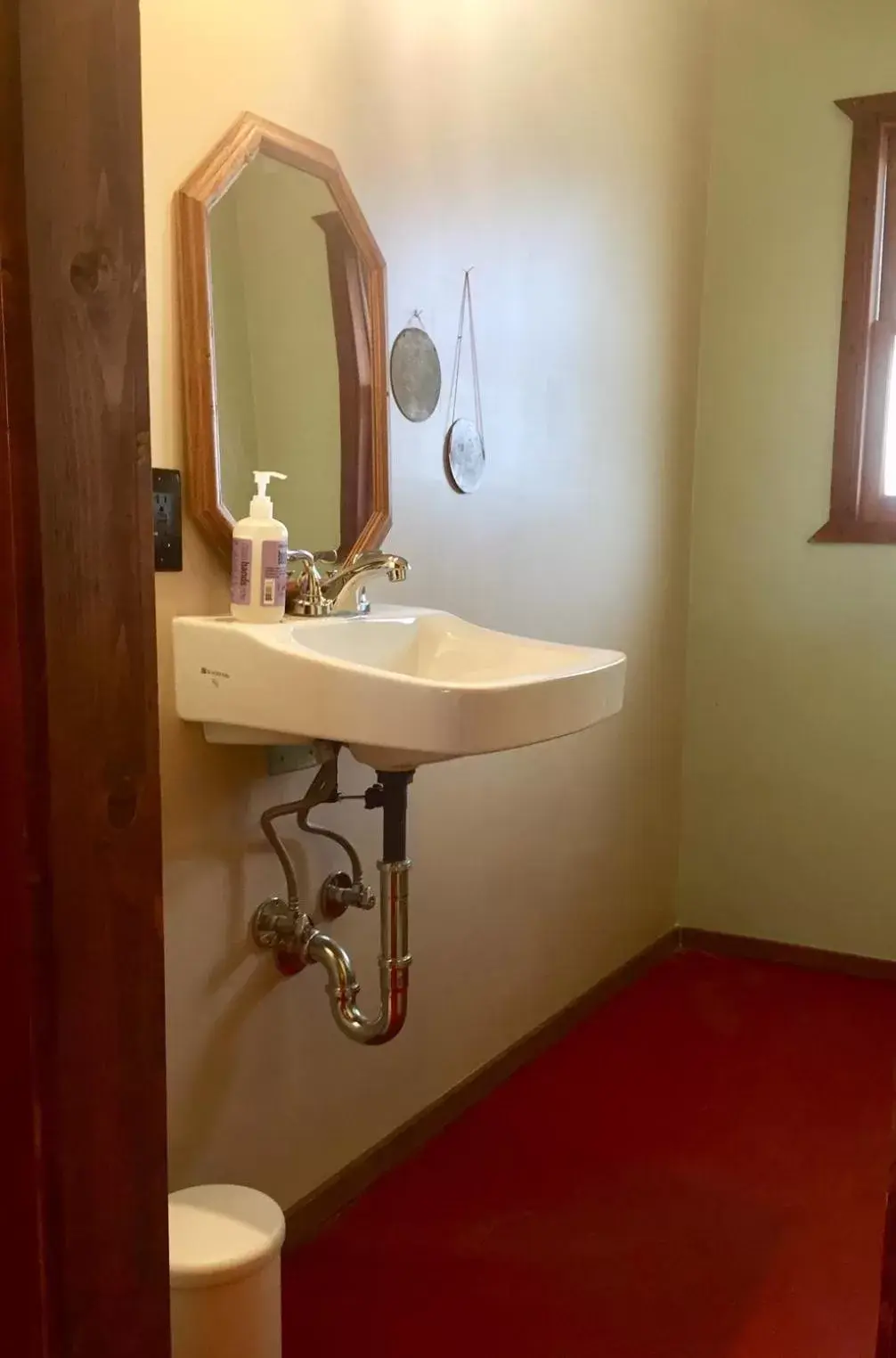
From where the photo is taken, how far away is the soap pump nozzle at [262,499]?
4.92ft

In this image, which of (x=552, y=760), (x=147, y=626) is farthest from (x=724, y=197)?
(x=147, y=626)

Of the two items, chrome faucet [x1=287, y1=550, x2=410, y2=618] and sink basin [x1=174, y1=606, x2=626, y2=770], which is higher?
chrome faucet [x1=287, y1=550, x2=410, y2=618]

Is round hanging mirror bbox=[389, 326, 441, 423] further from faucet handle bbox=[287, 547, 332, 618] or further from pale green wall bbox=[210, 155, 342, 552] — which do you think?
faucet handle bbox=[287, 547, 332, 618]

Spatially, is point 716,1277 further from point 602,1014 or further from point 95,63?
point 95,63

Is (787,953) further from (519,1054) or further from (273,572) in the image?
(273,572)

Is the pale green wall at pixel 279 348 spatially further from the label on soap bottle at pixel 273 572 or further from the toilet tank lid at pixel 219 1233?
the toilet tank lid at pixel 219 1233

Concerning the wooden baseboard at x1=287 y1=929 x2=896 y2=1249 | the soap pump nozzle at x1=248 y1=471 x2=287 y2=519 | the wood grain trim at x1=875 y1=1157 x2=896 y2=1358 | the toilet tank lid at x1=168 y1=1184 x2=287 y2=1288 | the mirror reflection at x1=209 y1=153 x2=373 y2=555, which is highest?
the mirror reflection at x1=209 y1=153 x2=373 y2=555

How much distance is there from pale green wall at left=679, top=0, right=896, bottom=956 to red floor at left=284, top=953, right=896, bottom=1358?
0.49 m

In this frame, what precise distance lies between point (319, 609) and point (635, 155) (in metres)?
1.55

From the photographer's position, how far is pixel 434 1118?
2.14m

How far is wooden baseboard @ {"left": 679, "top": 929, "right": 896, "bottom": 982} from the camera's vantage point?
2.95 metres

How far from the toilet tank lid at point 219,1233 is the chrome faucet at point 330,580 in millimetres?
770

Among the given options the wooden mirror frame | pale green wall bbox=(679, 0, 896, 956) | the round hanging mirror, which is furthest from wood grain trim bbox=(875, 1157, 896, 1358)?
pale green wall bbox=(679, 0, 896, 956)

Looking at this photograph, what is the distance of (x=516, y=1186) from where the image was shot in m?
2.00
